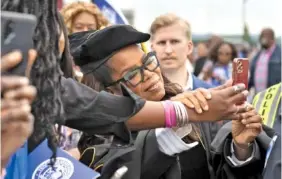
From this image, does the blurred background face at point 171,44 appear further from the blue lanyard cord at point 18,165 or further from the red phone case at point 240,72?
the blue lanyard cord at point 18,165

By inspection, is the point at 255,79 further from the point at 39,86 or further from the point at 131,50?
the point at 39,86

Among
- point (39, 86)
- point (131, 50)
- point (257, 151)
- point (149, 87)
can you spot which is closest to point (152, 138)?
point (149, 87)

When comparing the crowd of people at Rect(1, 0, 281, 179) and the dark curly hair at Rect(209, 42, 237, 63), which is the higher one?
the crowd of people at Rect(1, 0, 281, 179)

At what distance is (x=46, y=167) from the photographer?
77.2 inches

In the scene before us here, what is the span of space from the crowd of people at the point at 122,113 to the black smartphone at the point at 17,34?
0.07 ft

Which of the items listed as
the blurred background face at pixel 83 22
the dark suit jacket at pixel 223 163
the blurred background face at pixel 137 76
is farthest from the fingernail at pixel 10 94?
the blurred background face at pixel 83 22

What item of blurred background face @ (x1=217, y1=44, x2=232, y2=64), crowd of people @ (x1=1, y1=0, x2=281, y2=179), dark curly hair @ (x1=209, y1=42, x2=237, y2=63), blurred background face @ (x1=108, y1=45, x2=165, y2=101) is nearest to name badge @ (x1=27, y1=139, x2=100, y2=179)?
crowd of people @ (x1=1, y1=0, x2=281, y2=179)

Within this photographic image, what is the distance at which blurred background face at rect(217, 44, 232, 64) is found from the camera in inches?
325

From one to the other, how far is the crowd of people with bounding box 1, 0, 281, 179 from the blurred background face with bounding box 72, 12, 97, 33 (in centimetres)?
89

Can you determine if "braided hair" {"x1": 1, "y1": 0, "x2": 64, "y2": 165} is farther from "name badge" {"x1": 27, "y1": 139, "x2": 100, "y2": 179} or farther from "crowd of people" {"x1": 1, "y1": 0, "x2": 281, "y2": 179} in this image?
"name badge" {"x1": 27, "y1": 139, "x2": 100, "y2": 179}

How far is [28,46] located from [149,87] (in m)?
1.10

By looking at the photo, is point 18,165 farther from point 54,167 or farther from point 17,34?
point 17,34

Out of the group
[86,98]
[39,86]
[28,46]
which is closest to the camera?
[28,46]

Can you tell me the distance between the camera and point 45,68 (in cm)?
161
